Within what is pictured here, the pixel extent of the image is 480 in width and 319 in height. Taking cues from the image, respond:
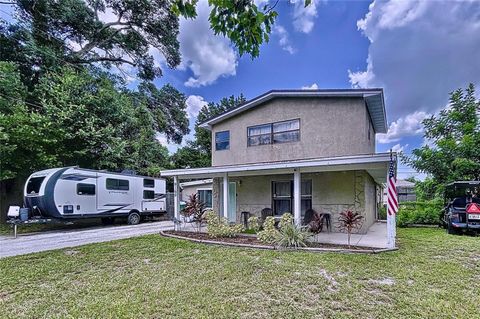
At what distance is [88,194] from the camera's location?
43.0 ft

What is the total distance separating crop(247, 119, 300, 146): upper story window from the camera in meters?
11.4

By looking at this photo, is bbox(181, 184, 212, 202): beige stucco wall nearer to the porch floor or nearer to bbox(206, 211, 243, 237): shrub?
bbox(206, 211, 243, 237): shrub

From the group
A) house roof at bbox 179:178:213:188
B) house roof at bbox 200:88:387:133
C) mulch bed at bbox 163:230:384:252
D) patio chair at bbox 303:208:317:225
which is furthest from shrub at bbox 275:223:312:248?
house roof at bbox 179:178:213:188

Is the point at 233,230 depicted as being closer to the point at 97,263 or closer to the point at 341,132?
the point at 97,263

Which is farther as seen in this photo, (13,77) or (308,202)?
(13,77)

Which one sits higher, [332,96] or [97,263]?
[332,96]

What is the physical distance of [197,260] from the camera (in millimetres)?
6711

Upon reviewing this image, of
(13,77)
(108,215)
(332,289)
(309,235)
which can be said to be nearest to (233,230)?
(309,235)

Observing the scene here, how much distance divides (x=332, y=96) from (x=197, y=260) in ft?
26.0

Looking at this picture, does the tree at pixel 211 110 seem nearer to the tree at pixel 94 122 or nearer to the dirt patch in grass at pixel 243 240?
the tree at pixel 94 122

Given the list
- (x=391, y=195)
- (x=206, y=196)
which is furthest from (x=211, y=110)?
(x=391, y=195)

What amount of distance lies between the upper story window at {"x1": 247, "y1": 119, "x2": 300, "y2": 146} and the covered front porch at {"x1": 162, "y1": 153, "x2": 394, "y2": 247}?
1.54m

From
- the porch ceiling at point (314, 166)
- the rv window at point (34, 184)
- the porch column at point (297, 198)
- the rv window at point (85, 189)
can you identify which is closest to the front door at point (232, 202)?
the porch ceiling at point (314, 166)

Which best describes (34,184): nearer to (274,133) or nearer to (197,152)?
(274,133)
